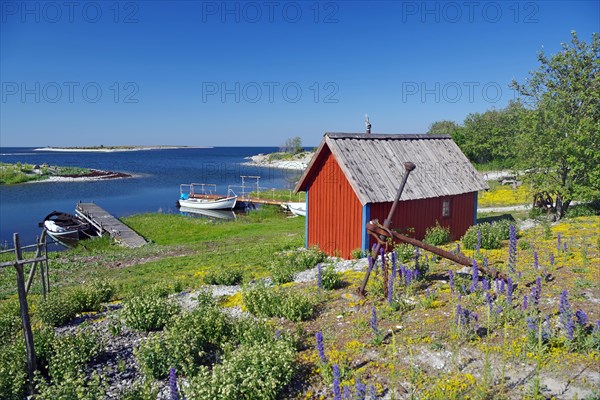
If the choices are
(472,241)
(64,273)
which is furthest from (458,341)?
(64,273)

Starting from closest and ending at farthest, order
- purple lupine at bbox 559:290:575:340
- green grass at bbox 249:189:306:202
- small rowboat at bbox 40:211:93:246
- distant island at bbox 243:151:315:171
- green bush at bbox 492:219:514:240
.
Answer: purple lupine at bbox 559:290:575:340 < green bush at bbox 492:219:514:240 < small rowboat at bbox 40:211:93:246 < green grass at bbox 249:189:306:202 < distant island at bbox 243:151:315:171

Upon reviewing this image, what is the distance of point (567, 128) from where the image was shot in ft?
66.4

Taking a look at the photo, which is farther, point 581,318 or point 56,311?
point 56,311

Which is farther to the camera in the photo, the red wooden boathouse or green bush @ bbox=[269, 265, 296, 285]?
the red wooden boathouse

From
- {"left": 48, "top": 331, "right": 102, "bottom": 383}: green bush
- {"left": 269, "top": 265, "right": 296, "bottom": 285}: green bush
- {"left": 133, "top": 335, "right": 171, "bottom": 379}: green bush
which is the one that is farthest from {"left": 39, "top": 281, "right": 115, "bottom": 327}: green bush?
{"left": 269, "top": 265, "right": 296, "bottom": 285}: green bush

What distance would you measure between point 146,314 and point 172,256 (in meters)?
14.8

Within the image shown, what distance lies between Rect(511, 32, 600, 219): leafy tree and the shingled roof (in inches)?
123

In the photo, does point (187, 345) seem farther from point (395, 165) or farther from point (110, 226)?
point (110, 226)

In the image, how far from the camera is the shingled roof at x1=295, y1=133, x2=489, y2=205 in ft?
55.9

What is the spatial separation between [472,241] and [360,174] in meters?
5.05

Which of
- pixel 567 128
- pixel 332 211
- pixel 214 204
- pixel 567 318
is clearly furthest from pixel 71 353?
pixel 214 204

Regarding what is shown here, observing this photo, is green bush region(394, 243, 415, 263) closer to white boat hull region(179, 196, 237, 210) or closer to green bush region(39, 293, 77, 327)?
green bush region(39, 293, 77, 327)

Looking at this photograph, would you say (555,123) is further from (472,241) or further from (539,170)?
(472,241)

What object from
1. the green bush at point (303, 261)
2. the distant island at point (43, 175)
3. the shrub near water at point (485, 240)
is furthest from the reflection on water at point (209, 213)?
the distant island at point (43, 175)
